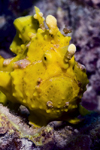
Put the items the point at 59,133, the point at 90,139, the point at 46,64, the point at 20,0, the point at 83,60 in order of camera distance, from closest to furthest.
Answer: the point at 46,64 < the point at 90,139 < the point at 59,133 < the point at 83,60 < the point at 20,0

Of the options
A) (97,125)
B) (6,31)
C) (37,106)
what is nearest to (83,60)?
(6,31)

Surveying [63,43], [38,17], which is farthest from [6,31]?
[63,43]

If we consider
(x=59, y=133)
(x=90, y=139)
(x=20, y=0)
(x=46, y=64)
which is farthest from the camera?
(x=20, y=0)

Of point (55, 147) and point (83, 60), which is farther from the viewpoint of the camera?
point (83, 60)

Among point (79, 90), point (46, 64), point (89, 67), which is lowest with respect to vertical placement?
point (89, 67)

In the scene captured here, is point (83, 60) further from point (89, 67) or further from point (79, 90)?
point (79, 90)

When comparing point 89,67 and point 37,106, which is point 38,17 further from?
point 89,67

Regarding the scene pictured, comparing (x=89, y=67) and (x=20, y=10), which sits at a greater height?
(x=20, y=10)
